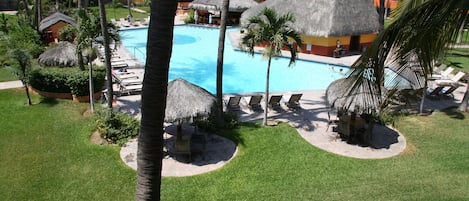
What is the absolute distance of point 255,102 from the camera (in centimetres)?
1580

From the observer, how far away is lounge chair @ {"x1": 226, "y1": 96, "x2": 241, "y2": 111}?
15688 mm

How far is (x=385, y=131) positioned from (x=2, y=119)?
44.3 feet

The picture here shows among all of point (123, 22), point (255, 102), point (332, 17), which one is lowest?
point (255, 102)

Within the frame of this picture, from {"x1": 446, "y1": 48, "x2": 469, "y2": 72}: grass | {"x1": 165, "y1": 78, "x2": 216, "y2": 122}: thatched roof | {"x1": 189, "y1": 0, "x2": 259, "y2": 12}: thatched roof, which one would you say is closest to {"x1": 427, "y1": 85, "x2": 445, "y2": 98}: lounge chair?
{"x1": 446, "y1": 48, "x2": 469, "y2": 72}: grass

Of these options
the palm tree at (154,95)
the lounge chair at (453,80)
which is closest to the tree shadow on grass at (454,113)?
the lounge chair at (453,80)

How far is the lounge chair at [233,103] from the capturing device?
1569cm

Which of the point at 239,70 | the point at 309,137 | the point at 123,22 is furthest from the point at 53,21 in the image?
the point at 309,137

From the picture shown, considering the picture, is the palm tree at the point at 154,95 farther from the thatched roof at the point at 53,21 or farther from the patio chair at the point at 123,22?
the patio chair at the point at 123,22

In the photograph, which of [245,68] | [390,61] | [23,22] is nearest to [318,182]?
[390,61]

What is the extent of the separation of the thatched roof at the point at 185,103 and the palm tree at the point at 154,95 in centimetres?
628

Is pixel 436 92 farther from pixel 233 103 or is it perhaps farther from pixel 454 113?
pixel 233 103

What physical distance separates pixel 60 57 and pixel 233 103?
8186mm

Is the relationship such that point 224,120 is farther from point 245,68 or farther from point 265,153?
point 245,68

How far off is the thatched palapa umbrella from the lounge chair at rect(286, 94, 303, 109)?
15.4ft
